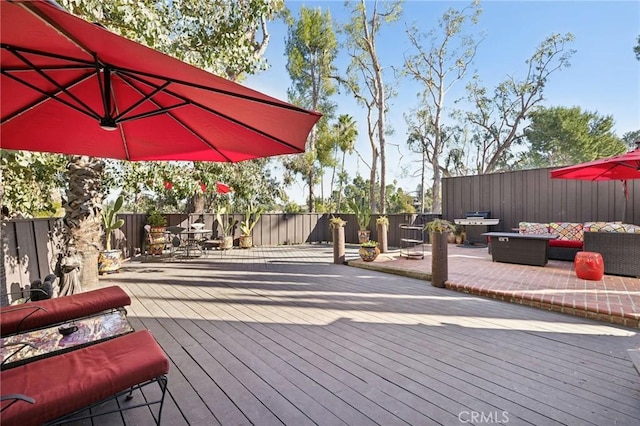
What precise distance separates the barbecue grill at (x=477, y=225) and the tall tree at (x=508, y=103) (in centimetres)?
1378

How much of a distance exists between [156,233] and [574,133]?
2561 centimetres

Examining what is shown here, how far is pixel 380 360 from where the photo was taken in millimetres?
2438

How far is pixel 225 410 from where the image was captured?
182cm

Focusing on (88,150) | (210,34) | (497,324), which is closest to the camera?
(88,150)

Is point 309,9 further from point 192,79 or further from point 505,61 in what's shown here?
point 192,79

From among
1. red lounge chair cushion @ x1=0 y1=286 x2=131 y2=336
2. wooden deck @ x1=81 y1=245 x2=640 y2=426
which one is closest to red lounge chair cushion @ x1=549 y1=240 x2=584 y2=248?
wooden deck @ x1=81 y1=245 x2=640 y2=426

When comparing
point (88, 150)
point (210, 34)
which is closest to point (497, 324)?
point (88, 150)

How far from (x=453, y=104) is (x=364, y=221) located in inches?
642

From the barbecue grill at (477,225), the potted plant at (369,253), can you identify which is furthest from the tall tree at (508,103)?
the potted plant at (369,253)

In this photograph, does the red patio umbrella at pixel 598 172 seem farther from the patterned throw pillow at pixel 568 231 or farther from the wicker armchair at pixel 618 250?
the patterned throw pillow at pixel 568 231

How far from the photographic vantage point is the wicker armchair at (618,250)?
484cm

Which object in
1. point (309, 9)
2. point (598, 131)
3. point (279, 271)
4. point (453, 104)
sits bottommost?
point (279, 271)

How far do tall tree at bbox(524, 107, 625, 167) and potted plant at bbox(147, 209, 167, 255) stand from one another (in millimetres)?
22465

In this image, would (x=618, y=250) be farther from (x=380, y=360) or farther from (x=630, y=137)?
(x=630, y=137)
